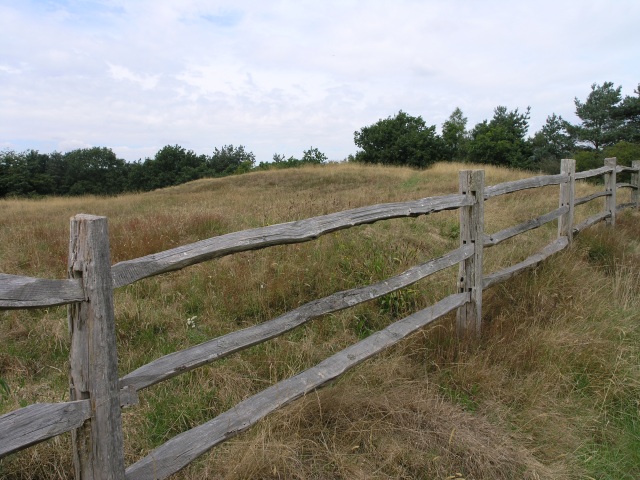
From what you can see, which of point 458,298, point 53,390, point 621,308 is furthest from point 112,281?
point 621,308

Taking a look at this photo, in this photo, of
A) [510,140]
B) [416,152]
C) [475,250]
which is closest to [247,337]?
[475,250]

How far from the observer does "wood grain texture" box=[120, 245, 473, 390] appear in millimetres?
2162

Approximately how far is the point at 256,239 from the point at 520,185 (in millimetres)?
3617

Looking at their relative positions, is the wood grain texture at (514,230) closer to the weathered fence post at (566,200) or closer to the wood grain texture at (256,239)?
the weathered fence post at (566,200)

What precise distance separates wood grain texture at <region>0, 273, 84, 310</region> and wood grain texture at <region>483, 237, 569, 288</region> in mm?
3519

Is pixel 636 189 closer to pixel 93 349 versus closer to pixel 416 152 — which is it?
pixel 93 349

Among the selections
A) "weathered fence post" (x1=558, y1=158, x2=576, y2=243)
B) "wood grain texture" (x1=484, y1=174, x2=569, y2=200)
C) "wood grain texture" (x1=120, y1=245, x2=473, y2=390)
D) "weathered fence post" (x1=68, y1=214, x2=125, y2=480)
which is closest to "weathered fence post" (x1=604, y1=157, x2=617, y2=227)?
"weathered fence post" (x1=558, y1=158, x2=576, y2=243)

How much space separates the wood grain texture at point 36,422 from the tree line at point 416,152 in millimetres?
38582

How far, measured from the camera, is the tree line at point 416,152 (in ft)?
157

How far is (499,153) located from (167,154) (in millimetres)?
41338

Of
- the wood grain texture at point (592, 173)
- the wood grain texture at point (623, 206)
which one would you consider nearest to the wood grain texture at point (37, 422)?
the wood grain texture at point (592, 173)

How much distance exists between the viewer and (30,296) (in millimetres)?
1729

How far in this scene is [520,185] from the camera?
5199 mm

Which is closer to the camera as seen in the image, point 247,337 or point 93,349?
point 93,349
